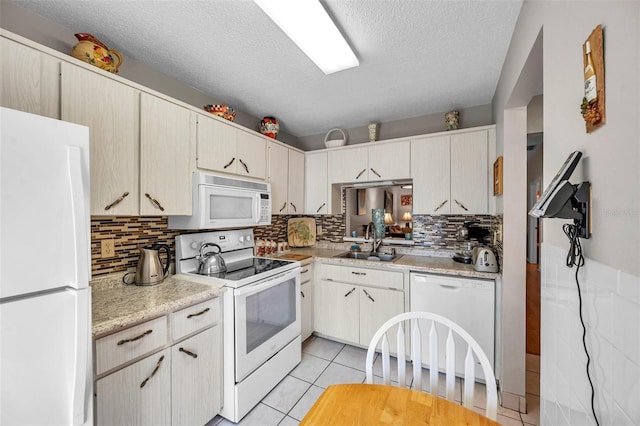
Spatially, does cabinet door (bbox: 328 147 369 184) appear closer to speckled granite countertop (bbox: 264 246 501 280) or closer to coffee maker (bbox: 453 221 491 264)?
speckled granite countertop (bbox: 264 246 501 280)

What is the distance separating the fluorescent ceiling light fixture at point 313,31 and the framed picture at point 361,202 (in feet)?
5.40

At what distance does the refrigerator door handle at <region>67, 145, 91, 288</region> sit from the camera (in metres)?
0.88

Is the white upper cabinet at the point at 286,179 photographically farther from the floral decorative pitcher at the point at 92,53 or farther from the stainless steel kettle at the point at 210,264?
the floral decorative pitcher at the point at 92,53

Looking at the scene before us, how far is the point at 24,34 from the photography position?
1.35 metres

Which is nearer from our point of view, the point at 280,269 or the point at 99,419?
the point at 99,419

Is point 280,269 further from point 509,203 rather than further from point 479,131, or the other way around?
point 479,131

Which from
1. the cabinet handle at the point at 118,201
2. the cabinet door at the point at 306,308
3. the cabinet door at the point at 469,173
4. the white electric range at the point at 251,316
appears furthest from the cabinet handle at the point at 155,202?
the cabinet door at the point at 469,173

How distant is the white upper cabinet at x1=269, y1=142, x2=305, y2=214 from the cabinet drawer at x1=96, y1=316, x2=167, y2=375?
156cm

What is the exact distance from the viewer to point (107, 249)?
164cm

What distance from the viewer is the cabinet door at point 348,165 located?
2.85m

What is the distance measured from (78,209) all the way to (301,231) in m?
2.49

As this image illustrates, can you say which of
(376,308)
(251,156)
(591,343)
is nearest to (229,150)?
(251,156)

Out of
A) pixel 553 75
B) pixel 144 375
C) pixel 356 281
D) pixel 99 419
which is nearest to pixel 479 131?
pixel 553 75

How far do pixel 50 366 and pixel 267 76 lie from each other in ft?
6.68
